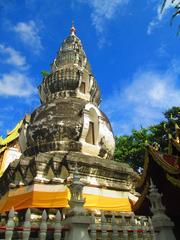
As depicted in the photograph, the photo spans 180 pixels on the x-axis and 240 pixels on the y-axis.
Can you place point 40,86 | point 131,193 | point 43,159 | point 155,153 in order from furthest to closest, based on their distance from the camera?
1. point 40,86
2. point 131,193
3. point 43,159
4. point 155,153

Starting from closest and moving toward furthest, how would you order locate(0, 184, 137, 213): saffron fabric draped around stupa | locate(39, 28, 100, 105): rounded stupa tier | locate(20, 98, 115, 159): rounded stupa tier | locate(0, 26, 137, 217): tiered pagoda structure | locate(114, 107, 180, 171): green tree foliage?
locate(0, 184, 137, 213): saffron fabric draped around stupa < locate(0, 26, 137, 217): tiered pagoda structure < locate(20, 98, 115, 159): rounded stupa tier < locate(39, 28, 100, 105): rounded stupa tier < locate(114, 107, 180, 171): green tree foliage

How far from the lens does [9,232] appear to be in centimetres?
556

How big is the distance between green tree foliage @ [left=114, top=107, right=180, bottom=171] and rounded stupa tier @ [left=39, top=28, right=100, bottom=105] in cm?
959

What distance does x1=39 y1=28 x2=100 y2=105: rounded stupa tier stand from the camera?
16594 mm

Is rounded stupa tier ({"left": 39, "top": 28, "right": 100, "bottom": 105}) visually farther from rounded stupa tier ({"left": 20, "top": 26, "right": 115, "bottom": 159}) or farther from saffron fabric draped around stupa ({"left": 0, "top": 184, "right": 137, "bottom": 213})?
saffron fabric draped around stupa ({"left": 0, "top": 184, "right": 137, "bottom": 213})

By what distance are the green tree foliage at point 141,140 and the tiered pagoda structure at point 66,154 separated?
32.4 feet

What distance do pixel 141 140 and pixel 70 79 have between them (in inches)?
525

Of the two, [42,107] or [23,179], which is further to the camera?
[42,107]

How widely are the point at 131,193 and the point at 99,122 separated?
155 inches

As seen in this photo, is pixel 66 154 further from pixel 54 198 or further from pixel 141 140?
pixel 141 140

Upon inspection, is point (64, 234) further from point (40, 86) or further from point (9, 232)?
point (40, 86)

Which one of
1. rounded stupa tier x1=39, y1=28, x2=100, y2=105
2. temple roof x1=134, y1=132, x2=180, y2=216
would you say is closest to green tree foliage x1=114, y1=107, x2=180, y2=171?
rounded stupa tier x1=39, y1=28, x2=100, y2=105

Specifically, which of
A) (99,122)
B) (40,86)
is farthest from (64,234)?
(40,86)

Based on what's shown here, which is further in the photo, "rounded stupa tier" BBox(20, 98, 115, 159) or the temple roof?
"rounded stupa tier" BBox(20, 98, 115, 159)
